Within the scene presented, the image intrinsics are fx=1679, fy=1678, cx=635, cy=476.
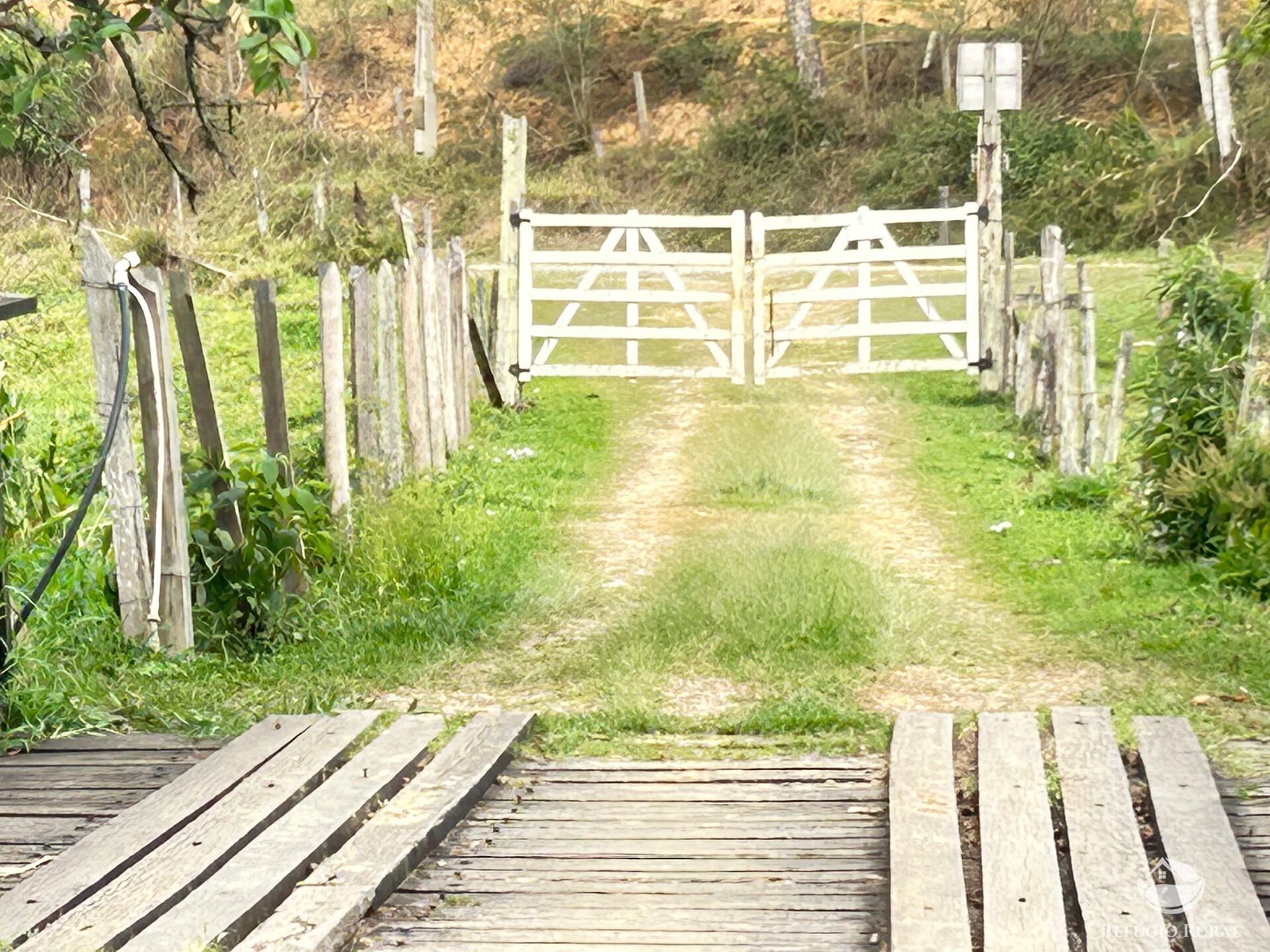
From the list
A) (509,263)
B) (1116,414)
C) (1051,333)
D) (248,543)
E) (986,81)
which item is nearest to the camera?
(248,543)

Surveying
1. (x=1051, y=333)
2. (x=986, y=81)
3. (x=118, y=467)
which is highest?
(x=986, y=81)

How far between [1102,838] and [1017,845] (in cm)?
27

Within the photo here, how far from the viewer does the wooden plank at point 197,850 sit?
13.5 ft

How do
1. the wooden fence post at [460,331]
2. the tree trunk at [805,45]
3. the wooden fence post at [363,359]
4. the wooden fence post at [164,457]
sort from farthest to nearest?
the tree trunk at [805,45] → the wooden fence post at [460,331] → the wooden fence post at [363,359] → the wooden fence post at [164,457]

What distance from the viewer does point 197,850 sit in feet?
15.4

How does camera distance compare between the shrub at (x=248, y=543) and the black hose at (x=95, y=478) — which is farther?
the shrub at (x=248, y=543)

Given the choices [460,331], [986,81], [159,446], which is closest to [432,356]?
[460,331]

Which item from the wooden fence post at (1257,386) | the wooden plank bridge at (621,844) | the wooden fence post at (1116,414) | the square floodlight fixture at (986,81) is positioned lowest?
the wooden plank bridge at (621,844)

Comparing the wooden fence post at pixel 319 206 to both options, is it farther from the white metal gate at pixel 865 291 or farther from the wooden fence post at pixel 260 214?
the white metal gate at pixel 865 291

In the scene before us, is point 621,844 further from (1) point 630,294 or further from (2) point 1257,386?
(1) point 630,294

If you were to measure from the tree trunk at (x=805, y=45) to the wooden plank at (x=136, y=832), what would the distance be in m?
24.6

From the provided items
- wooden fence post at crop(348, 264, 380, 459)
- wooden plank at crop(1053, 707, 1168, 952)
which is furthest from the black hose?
wooden plank at crop(1053, 707, 1168, 952)

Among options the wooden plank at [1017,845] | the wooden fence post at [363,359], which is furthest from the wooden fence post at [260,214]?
the wooden plank at [1017,845]

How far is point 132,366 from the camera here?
9125 millimetres
